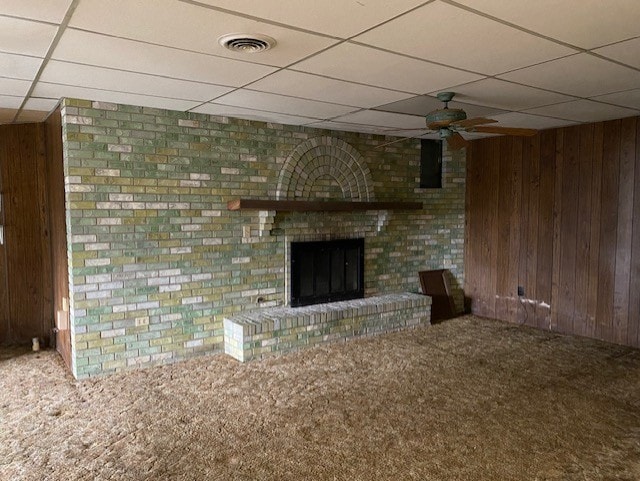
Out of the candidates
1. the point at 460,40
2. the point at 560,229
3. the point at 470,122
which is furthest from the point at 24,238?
the point at 560,229

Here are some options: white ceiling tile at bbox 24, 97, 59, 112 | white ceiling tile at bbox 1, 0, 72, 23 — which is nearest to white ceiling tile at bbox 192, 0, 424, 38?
white ceiling tile at bbox 1, 0, 72, 23

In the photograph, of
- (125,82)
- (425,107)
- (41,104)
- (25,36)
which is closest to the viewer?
(25,36)

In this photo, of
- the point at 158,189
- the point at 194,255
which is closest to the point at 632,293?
the point at 194,255

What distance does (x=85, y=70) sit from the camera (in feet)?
9.85

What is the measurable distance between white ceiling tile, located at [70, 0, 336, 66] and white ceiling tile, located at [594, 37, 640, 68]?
159 centimetres

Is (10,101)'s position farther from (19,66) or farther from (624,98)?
(624,98)

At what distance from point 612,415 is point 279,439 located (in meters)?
2.30

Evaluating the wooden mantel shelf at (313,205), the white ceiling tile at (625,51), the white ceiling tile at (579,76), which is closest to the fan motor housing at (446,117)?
the white ceiling tile at (579,76)

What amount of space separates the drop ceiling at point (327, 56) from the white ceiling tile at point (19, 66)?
11mm

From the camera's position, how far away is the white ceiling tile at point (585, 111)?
4082 mm

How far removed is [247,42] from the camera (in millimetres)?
2486

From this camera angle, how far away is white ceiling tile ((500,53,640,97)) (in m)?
2.91

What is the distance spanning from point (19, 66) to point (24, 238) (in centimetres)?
252

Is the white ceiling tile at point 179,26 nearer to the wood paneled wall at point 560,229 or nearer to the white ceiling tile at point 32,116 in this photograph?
the white ceiling tile at point 32,116
